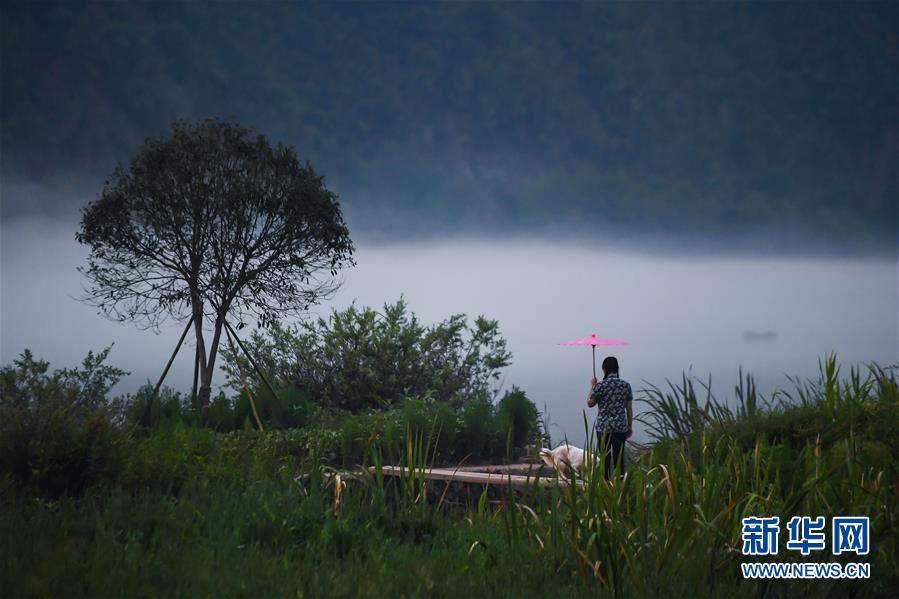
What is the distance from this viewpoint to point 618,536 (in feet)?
14.3

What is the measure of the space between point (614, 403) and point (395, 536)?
15.7ft

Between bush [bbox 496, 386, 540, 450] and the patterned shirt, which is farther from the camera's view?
bush [bbox 496, 386, 540, 450]

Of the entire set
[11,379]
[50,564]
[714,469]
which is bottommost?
[50,564]

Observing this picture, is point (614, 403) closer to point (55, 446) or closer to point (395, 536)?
point (395, 536)

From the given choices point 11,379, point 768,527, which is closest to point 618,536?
point 768,527

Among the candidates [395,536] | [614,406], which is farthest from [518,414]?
A: [395,536]

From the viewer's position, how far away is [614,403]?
920 cm

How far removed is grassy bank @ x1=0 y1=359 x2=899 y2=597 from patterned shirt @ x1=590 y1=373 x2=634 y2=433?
10.5ft

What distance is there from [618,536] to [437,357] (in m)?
11.8

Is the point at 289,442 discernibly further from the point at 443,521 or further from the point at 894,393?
the point at 894,393

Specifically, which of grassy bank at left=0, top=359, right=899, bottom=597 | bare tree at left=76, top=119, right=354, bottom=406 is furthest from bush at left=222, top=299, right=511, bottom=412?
grassy bank at left=0, top=359, right=899, bottom=597

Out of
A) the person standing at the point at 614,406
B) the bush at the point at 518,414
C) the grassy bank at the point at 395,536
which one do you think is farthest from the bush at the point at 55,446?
the bush at the point at 518,414

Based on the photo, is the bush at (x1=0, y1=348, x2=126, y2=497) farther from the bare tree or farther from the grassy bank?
the bare tree

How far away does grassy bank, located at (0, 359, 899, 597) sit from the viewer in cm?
390
